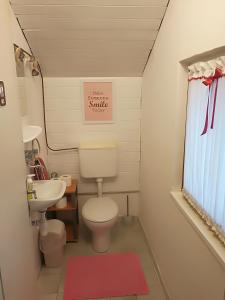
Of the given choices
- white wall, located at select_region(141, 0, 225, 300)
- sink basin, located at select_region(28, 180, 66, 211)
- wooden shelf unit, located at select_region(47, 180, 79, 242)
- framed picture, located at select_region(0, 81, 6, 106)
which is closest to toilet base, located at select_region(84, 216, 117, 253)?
wooden shelf unit, located at select_region(47, 180, 79, 242)

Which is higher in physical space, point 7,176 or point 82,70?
point 82,70

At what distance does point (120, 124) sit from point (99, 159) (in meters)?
0.46

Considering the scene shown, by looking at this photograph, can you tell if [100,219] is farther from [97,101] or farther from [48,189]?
[97,101]

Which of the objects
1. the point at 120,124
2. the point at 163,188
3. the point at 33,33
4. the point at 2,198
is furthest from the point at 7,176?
the point at 120,124

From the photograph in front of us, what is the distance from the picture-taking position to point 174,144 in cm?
167

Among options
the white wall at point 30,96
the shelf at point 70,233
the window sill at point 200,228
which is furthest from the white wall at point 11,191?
the shelf at point 70,233

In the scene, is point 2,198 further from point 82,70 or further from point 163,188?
point 82,70

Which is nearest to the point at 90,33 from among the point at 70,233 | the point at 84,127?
the point at 84,127

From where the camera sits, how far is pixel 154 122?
2.18 m

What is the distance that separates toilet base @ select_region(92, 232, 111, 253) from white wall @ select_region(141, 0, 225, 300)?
437mm

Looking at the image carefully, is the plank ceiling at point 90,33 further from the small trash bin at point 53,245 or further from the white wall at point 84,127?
the small trash bin at point 53,245

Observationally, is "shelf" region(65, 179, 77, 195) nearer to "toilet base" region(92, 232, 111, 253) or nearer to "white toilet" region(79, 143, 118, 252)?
"white toilet" region(79, 143, 118, 252)

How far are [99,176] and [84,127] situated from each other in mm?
570

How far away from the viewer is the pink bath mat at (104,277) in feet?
6.40
